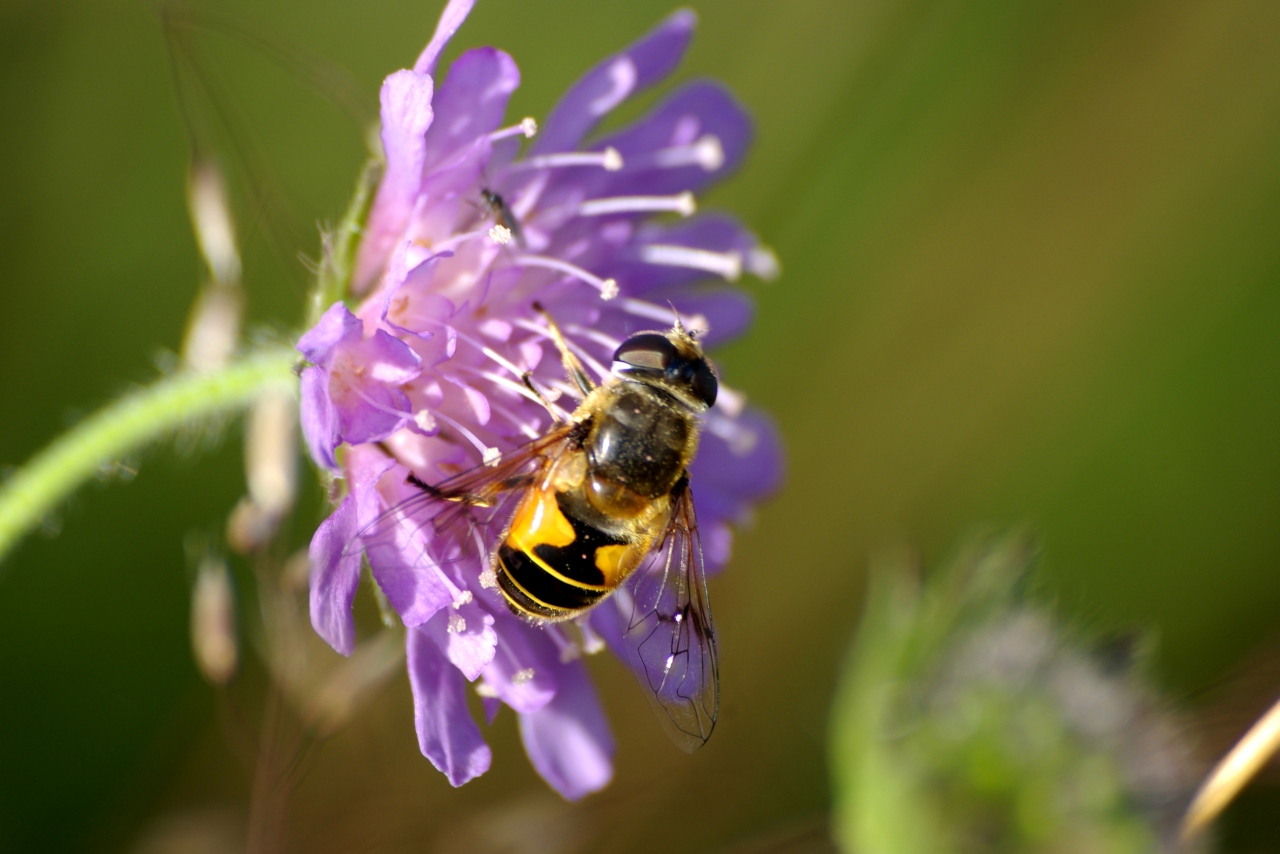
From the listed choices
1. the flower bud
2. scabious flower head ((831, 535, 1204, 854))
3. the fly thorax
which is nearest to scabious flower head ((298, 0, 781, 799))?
the fly thorax

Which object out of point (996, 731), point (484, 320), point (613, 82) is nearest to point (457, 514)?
point (484, 320)

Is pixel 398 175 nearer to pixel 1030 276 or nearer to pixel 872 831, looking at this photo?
pixel 872 831

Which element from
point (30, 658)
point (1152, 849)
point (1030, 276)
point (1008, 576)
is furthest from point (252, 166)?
point (1152, 849)

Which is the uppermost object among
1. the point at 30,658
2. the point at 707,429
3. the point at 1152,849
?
the point at 707,429

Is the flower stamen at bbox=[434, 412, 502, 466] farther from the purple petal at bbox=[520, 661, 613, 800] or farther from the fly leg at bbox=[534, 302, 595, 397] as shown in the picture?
the purple petal at bbox=[520, 661, 613, 800]

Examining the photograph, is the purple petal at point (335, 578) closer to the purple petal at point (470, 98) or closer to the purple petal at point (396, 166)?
the purple petal at point (396, 166)
